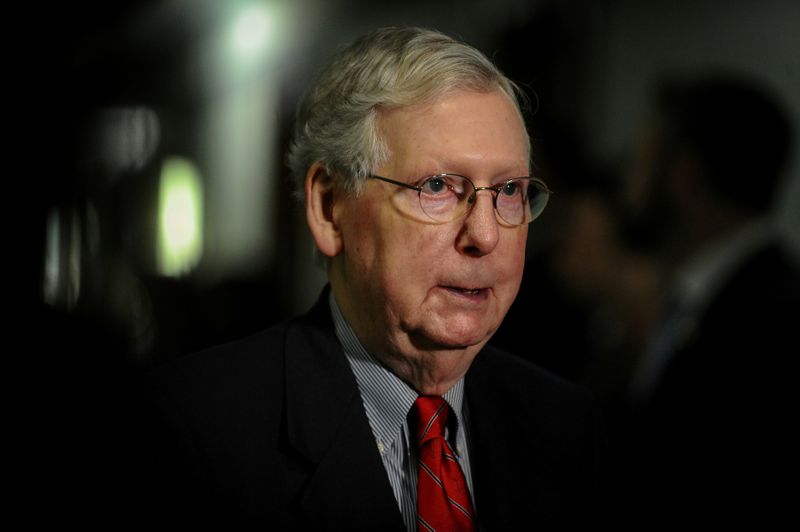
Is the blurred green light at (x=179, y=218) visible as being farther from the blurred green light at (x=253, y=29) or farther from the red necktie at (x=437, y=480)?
the red necktie at (x=437, y=480)

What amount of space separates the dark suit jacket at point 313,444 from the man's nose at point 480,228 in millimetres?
254

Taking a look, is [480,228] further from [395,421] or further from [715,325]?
[715,325]

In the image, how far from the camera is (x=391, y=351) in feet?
3.43

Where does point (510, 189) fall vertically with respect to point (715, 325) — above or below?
above

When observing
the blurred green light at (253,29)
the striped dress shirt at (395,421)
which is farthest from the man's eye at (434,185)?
the blurred green light at (253,29)

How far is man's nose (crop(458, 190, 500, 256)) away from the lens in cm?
96

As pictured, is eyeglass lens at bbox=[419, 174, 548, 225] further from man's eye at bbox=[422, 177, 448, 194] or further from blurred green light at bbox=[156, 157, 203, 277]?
blurred green light at bbox=[156, 157, 203, 277]

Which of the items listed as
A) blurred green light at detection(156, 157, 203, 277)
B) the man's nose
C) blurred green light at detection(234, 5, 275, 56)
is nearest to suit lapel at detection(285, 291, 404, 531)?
the man's nose

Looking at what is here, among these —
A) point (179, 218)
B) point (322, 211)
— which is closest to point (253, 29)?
point (179, 218)

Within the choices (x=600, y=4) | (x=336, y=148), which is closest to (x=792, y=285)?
(x=336, y=148)

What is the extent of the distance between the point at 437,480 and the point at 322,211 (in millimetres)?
361

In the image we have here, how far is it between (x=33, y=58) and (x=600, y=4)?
2.60 meters

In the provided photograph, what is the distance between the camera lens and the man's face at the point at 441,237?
0.96 m

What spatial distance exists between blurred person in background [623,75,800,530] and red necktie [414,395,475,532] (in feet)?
1.04
